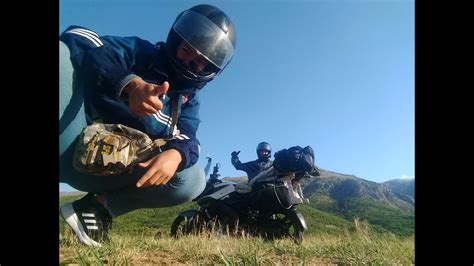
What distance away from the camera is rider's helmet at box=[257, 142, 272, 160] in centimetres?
356

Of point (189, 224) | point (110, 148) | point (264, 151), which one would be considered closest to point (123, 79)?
point (110, 148)

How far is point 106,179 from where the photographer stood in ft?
6.29

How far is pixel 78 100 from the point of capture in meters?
1.73

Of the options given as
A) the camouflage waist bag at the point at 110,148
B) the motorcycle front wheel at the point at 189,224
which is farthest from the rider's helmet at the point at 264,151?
the camouflage waist bag at the point at 110,148

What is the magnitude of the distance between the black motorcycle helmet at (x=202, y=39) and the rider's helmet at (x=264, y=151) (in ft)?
5.73

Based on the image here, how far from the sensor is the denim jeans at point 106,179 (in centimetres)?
168

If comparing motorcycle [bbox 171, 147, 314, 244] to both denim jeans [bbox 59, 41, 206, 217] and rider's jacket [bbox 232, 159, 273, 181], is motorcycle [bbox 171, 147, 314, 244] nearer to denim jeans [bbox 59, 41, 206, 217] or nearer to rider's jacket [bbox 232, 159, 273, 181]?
rider's jacket [bbox 232, 159, 273, 181]

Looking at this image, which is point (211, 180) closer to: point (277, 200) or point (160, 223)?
point (160, 223)

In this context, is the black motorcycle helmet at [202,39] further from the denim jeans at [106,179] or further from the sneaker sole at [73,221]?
the sneaker sole at [73,221]

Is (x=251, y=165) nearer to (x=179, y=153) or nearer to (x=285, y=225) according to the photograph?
(x=285, y=225)

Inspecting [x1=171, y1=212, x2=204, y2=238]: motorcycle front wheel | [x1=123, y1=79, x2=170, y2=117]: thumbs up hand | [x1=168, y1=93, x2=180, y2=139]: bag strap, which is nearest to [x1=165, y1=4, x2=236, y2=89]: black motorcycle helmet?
[x1=168, y1=93, x2=180, y2=139]: bag strap

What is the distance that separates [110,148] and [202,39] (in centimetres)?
68

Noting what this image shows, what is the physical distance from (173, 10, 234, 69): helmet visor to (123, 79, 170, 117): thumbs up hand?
0.41 meters
